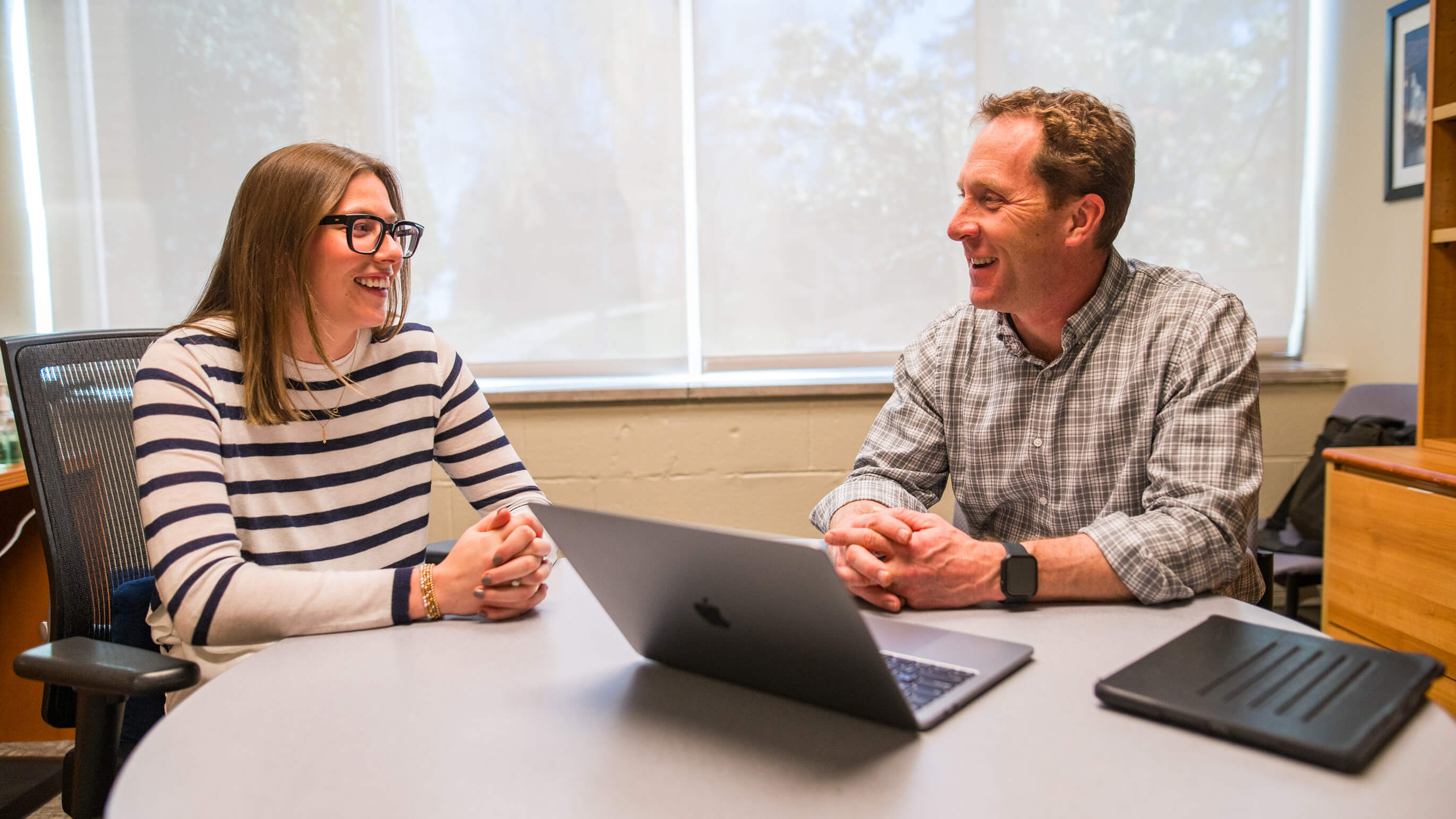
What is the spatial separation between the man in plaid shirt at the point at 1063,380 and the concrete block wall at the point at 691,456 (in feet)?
3.65

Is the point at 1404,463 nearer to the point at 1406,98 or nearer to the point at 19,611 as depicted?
the point at 1406,98

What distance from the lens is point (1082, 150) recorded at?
145 cm

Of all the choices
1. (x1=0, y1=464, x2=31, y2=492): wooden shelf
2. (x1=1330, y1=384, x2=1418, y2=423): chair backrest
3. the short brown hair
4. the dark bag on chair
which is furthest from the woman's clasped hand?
(x1=1330, y1=384, x2=1418, y2=423): chair backrest

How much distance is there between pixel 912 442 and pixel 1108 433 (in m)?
0.32

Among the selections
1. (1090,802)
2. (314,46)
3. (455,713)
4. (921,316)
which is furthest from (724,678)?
(314,46)

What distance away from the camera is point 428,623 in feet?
3.59

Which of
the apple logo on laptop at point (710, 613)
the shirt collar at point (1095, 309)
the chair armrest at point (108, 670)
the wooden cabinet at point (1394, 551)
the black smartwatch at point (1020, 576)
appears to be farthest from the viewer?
the wooden cabinet at point (1394, 551)

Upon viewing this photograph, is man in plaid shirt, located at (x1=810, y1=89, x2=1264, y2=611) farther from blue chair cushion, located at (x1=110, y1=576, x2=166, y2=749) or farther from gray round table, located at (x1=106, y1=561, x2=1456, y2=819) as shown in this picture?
blue chair cushion, located at (x1=110, y1=576, x2=166, y2=749)

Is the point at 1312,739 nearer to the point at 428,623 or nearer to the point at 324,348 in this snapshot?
the point at 428,623

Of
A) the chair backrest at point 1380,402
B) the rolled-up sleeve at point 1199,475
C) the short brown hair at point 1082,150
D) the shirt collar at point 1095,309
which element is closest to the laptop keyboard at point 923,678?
the rolled-up sleeve at point 1199,475

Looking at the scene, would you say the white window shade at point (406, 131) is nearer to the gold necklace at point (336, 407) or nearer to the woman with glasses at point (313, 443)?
the woman with glasses at point (313, 443)

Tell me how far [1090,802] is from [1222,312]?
3.14 ft

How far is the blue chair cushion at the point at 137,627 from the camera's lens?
48.4 inches

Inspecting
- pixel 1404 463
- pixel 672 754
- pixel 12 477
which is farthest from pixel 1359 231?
pixel 12 477
